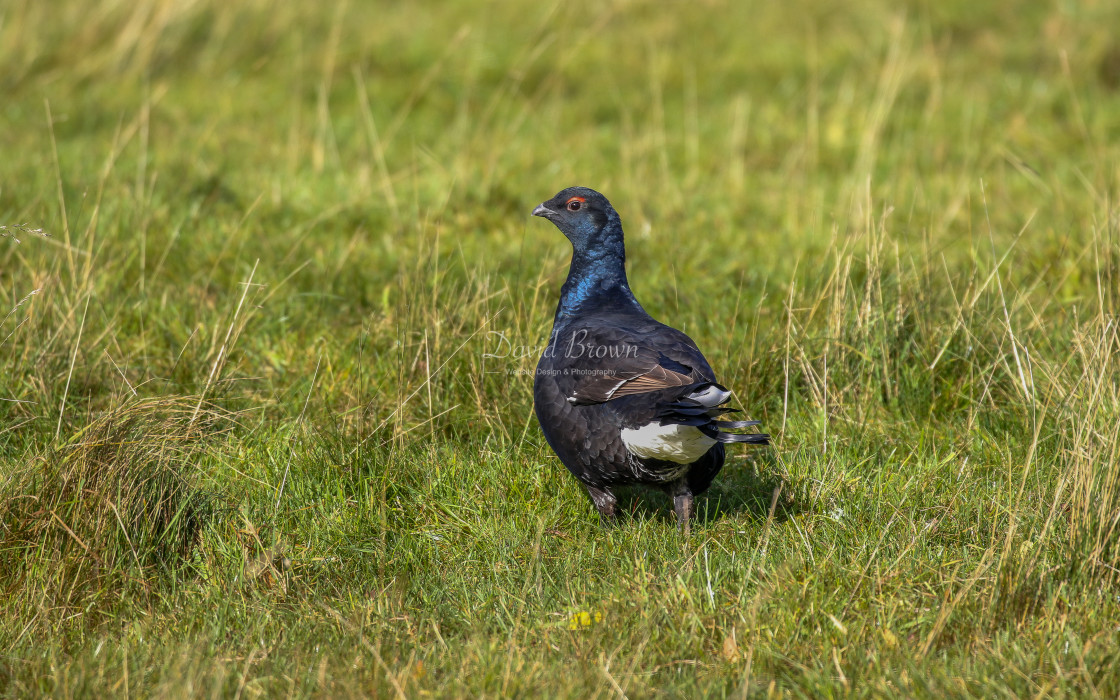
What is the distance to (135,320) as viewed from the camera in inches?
196

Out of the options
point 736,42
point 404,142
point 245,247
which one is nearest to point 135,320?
point 245,247

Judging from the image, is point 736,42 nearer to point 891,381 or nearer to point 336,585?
point 891,381

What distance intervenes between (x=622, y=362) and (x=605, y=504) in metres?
0.55

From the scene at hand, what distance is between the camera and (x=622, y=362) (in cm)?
365

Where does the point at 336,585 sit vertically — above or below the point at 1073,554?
below

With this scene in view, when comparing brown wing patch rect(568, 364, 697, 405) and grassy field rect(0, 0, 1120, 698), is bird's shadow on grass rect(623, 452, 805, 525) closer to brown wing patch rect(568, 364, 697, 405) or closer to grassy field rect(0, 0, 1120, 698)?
grassy field rect(0, 0, 1120, 698)

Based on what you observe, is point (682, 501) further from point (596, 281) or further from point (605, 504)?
point (596, 281)

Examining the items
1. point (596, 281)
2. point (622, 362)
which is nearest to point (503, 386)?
point (596, 281)

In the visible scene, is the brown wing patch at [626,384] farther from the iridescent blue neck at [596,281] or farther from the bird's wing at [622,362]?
the iridescent blue neck at [596,281]

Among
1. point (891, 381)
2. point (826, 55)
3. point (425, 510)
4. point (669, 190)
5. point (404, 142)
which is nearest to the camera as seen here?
point (425, 510)

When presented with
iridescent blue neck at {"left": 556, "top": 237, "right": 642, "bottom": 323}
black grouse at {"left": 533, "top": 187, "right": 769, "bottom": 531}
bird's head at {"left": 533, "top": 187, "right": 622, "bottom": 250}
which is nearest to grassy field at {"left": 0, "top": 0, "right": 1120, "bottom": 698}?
black grouse at {"left": 533, "top": 187, "right": 769, "bottom": 531}

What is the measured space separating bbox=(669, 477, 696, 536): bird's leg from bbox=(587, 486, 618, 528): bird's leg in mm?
224

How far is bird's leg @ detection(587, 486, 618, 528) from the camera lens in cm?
382

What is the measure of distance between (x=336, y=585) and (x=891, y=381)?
251 centimetres
